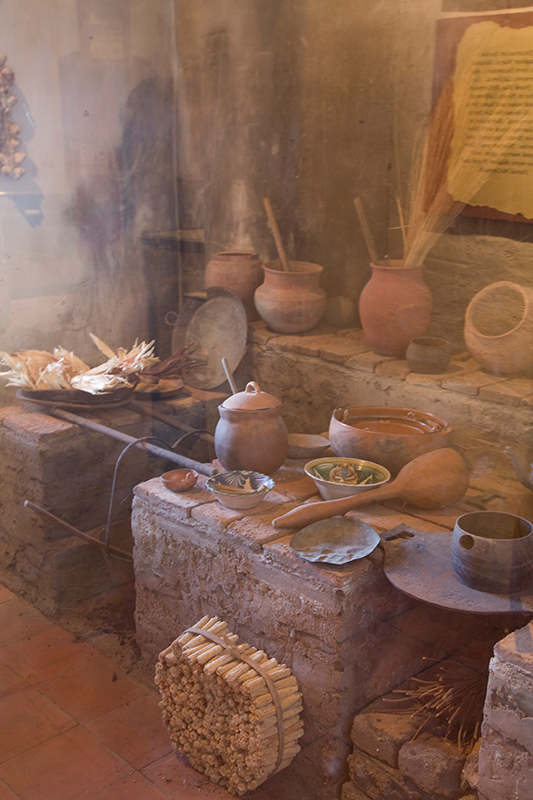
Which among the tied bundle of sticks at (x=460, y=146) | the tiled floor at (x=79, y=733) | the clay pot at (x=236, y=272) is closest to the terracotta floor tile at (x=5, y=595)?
the tiled floor at (x=79, y=733)

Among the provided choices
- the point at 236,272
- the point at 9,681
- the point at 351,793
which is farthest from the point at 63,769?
the point at 236,272

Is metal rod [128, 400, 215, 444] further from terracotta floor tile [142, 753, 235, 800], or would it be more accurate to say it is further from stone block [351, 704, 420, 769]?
stone block [351, 704, 420, 769]

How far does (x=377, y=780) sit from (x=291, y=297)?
2.17 m

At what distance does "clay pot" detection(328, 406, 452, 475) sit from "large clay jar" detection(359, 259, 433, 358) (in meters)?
0.42

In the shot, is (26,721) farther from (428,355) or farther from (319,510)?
(428,355)

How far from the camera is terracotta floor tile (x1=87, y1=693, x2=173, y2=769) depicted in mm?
2262

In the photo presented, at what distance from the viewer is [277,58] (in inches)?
112

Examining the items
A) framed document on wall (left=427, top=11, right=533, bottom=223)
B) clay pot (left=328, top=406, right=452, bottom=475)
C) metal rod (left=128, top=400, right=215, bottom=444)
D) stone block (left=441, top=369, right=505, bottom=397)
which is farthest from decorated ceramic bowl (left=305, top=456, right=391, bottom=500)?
framed document on wall (left=427, top=11, right=533, bottom=223)

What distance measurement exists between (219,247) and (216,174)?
1.21 feet

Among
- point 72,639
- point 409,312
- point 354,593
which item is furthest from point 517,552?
point 72,639

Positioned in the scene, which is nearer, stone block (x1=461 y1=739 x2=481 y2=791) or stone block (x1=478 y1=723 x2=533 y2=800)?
stone block (x1=478 y1=723 x2=533 y2=800)

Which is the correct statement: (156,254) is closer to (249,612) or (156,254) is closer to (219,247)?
(219,247)

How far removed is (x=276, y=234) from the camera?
3.30 metres

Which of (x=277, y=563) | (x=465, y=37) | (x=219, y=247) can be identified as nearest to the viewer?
(x=277, y=563)
